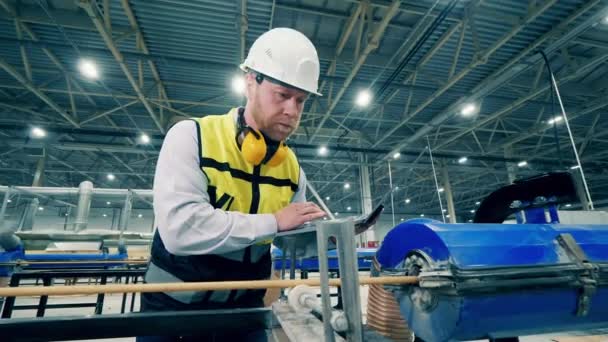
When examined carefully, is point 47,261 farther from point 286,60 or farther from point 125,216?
point 286,60

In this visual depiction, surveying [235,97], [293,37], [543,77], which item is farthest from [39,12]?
[543,77]

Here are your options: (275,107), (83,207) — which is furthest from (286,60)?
(83,207)

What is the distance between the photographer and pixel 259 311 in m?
0.96

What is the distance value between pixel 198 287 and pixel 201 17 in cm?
557

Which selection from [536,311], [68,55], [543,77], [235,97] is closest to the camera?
[536,311]

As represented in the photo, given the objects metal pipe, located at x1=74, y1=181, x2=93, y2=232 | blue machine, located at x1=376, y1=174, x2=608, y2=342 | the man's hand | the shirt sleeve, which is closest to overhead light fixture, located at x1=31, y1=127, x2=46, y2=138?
metal pipe, located at x1=74, y1=181, x2=93, y2=232

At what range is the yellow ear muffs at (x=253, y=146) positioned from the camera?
3.71ft

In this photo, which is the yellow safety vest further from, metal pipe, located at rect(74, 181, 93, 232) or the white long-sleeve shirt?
metal pipe, located at rect(74, 181, 93, 232)

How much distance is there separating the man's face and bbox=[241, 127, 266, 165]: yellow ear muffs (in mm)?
61

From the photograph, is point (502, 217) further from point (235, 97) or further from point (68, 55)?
point (68, 55)

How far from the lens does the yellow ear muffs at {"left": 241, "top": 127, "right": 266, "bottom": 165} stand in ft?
3.71

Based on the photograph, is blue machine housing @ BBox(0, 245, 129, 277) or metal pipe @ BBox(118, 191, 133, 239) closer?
blue machine housing @ BBox(0, 245, 129, 277)

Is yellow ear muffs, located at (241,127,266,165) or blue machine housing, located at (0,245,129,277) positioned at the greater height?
yellow ear muffs, located at (241,127,266,165)

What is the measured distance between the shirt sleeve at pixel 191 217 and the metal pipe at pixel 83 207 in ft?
22.9
